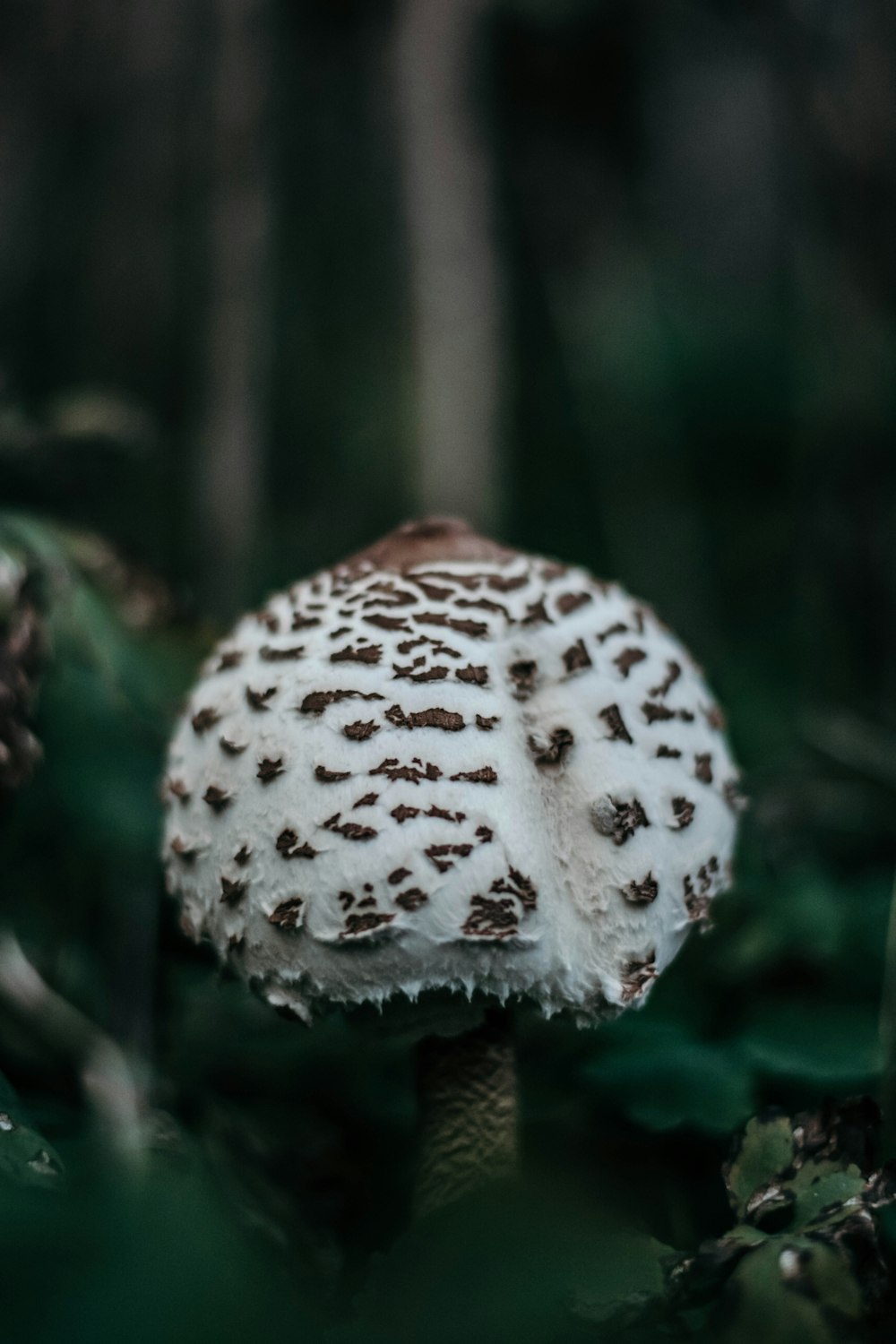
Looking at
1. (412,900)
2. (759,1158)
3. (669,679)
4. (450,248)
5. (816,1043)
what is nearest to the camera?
(412,900)

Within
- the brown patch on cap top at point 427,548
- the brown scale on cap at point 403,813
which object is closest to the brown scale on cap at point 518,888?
the brown scale on cap at point 403,813

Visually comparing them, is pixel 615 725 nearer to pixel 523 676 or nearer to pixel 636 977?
pixel 523 676

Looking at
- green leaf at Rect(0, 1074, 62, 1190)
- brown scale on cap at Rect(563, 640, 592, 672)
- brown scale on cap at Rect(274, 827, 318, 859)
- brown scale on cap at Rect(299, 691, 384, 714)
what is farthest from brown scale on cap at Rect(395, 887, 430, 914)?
green leaf at Rect(0, 1074, 62, 1190)

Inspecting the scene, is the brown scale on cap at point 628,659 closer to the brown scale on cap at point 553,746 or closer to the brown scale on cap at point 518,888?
the brown scale on cap at point 553,746

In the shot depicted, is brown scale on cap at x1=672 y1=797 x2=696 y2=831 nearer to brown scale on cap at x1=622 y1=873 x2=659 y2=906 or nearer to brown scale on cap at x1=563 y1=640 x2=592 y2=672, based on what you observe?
brown scale on cap at x1=622 y1=873 x2=659 y2=906

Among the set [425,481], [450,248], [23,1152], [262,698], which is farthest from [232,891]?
[450,248]

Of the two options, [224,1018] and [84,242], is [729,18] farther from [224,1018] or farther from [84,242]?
[224,1018]
